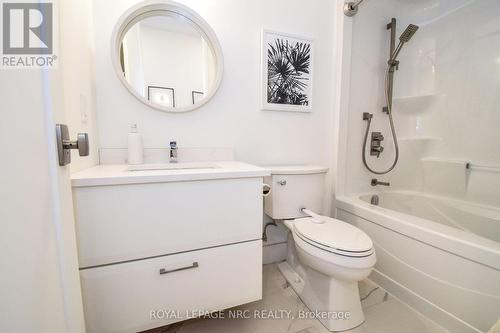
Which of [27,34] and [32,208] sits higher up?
[27,34]

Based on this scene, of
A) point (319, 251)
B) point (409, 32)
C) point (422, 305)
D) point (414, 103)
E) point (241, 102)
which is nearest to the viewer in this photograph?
point (319, 251)

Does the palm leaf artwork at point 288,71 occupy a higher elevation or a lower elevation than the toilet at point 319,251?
higher

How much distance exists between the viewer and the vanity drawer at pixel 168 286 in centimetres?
76

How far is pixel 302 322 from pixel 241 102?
1.29 metres

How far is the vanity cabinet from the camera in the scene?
74 centimetres

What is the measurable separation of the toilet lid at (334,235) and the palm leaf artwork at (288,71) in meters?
0.83

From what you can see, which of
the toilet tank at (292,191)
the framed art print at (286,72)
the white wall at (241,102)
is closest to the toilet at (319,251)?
the toilet tank at (292,191)

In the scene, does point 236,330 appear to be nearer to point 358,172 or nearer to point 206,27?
point 358,172

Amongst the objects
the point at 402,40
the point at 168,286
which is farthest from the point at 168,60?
the point at 402,40

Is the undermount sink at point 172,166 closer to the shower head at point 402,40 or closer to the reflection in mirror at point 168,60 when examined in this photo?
the reflection in mirror at point 168,60

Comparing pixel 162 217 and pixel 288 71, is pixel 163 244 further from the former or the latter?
pixel 288 71

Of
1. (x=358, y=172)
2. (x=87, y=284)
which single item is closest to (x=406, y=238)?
(x=358, y=172)

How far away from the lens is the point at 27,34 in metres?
0.44

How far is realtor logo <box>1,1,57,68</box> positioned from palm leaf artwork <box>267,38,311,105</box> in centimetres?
113
